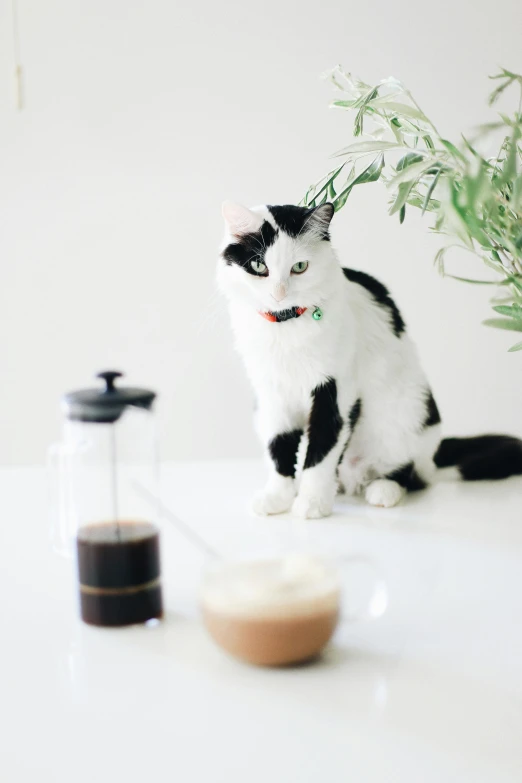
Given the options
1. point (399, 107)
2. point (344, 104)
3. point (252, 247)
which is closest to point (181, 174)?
point (252, 247)

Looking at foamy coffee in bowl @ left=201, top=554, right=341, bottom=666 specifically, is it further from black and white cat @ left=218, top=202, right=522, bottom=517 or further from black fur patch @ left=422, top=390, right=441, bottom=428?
black fur patch @ left=422, top=390, right=441, bottom=428

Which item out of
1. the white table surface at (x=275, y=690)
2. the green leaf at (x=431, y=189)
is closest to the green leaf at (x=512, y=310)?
the green leaf at (x=431, y=189)

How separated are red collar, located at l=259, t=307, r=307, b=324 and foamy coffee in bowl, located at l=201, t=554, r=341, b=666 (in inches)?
24.3

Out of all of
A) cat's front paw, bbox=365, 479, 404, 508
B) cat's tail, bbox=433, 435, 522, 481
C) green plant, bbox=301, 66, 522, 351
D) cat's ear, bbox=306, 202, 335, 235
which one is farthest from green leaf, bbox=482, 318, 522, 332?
cat's tail, bbox=433, 435, 522, 481

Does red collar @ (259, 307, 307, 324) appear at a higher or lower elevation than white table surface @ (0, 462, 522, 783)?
higher

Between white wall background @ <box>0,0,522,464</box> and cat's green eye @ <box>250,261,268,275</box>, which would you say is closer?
cat's green eye @ <box>250,261,268,275</box>

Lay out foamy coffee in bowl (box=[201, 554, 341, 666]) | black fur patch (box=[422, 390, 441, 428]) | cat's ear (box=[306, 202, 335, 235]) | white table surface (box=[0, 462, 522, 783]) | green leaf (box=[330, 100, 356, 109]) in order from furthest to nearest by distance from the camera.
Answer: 1. black fur patch (box=[422, 390, 441, 428])
2. cat's ear (box=[306, 202, 335, 235])
3. green leaf (box=[330, 100, 356, 109])
4. foamy coffee in bowl (box=[201, 554, 341, 666])
5. white table surface (box=[0, 462, 522, 783])

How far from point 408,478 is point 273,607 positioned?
0.78 meters

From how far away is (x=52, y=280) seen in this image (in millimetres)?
2453

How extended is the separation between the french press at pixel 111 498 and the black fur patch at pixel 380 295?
0.69 meters

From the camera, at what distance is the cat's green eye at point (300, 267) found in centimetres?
132

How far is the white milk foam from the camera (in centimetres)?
75

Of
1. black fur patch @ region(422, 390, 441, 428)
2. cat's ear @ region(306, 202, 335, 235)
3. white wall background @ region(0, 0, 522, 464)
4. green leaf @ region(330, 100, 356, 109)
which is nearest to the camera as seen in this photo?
green leaf @ region(330, 100, 356, 109)

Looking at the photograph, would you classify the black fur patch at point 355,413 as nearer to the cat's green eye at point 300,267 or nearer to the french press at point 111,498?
the cat's green eye at point 300,267
